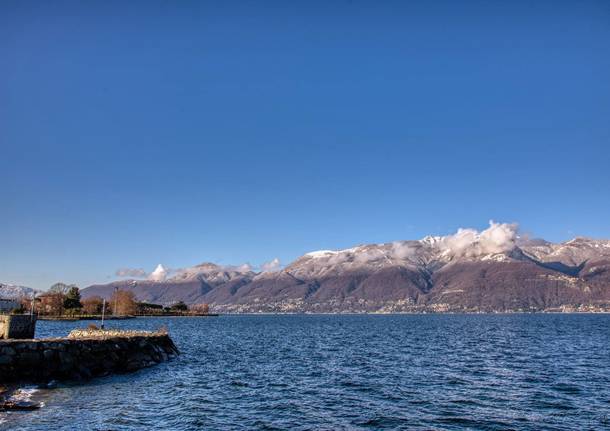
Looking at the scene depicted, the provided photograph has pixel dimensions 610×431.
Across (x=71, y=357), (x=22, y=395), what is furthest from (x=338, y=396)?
(x=71, y=357)

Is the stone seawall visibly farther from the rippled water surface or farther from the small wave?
the small wave

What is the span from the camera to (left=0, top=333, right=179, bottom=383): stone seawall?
46.0 metres

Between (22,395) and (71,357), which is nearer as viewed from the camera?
(22,395)

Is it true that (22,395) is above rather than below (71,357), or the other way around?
below

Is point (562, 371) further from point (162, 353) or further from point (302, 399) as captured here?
point (162, 353)

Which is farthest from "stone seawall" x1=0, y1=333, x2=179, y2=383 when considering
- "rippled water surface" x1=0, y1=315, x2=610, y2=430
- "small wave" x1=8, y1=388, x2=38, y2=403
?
"small wave" x1=8, y1=388, x2=38, y2=403

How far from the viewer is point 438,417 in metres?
33.5

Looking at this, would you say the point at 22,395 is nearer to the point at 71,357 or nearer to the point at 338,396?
the point at 71,357

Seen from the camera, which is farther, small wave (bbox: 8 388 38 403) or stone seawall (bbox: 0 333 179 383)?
stone seawall (bbox: 0 333 179 383)

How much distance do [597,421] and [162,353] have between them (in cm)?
5338

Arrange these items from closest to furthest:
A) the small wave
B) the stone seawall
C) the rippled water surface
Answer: the rippled water surface, the small wave, the stone seawall

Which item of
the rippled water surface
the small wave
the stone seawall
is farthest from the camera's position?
the stone seawall

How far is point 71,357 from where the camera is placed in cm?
5056

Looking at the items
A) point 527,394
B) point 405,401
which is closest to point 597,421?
point 527,394
